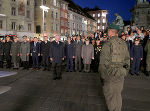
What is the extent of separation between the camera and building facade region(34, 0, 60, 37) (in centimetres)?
4989

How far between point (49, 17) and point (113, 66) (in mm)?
51130

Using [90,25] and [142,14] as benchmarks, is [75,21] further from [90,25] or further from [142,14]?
[142,14]

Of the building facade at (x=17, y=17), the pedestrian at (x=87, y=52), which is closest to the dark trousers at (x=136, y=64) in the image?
the pedestrian at (x=87, y=52)

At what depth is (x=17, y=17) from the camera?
1668 inches

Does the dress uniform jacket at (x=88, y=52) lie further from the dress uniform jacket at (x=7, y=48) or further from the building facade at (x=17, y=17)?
the building facade at (x=17, y=17)

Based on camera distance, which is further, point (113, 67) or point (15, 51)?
point (15, 51)

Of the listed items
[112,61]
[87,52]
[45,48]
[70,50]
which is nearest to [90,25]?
[45,48]

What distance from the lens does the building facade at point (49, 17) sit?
49888 mm

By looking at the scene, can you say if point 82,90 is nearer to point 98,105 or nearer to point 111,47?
point 98,105

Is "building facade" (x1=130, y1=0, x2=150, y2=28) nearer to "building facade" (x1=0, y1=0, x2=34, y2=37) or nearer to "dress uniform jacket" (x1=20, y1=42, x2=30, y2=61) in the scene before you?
"dress uniform jacket" (x1=20, y1=42, x2=30, y2=61)

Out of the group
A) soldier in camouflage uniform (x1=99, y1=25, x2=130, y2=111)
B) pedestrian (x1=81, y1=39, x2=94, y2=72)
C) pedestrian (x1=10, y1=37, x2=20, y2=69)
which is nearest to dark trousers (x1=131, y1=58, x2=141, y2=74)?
pedestrian (x1=81, y1=39, x2=94, y2=72)

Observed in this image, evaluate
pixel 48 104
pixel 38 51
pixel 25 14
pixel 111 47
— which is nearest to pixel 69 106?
pixel 48 104

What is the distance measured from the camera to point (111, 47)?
11.8 ft

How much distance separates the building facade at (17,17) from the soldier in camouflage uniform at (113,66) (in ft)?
125
